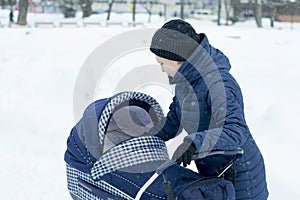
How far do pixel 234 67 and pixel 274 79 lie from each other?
151cm

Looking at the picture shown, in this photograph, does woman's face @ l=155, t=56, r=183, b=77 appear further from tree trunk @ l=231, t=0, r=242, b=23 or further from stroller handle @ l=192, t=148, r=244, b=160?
tree trunk @ l=231, t=0, r=242, b=23

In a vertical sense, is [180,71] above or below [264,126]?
above

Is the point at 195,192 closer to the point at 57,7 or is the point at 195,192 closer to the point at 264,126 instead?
the point at 264,126

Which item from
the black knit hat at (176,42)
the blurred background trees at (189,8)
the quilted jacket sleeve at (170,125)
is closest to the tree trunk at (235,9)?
the blurred background trees at (189,8)

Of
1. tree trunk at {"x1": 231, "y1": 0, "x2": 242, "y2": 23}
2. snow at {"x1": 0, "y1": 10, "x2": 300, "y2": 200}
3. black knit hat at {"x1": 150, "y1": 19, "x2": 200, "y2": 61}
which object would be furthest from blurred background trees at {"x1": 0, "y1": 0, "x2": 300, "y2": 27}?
black knit hat at {"x1": 150, "y1": 19, "x2": 200, "y2": 61}

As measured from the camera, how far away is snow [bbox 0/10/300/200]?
4703 mm

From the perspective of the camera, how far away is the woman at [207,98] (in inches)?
85.2

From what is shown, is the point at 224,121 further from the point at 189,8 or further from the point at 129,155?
the point at 189,8

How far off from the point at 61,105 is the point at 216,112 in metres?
5.62

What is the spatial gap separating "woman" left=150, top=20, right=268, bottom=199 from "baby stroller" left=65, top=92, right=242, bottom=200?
111mm

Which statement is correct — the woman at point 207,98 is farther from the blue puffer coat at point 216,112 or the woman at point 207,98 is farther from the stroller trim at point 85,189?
the stroller trim at point 85,189

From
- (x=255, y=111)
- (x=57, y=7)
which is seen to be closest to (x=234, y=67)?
(x=255, y=111)

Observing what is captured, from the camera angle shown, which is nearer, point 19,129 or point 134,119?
point 134,119

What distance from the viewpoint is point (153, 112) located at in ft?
9.15
